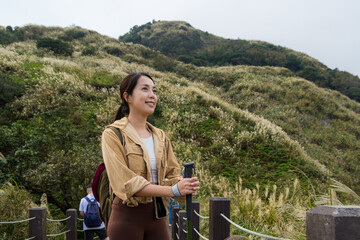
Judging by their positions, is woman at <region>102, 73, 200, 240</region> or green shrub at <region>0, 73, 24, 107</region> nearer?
woman at <region>102, 73, 200, 240</region>

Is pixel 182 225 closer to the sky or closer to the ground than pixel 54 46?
closer to the ground

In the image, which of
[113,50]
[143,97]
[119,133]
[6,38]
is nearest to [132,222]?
[119,133]

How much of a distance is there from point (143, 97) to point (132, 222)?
2.97 ft

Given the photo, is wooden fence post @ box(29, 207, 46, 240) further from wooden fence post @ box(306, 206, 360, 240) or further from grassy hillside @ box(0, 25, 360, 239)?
wooden fence post @ box(306, 206, 360, 240)

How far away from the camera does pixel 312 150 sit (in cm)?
1708

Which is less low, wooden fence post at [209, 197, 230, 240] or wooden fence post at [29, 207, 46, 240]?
wooden fence post at [209, 197, 230, 240]

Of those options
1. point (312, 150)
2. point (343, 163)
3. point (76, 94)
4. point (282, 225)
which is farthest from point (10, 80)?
point (343, 163)

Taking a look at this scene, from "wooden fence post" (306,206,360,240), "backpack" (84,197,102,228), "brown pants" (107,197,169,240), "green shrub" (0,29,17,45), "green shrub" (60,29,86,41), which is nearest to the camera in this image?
"wooden fence post" (306,206,360,240)

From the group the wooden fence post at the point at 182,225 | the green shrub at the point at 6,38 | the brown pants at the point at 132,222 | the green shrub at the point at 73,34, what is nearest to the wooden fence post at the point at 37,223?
the wooden fence post at the point at 182,225

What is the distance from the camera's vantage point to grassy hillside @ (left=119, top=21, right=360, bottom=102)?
138 ft

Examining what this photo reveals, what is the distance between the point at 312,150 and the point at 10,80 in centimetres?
1739

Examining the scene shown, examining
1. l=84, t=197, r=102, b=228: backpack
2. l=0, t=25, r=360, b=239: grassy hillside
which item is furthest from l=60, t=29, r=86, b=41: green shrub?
l=84, t=197, r=102, b=228: backpack

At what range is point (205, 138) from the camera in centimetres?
1252

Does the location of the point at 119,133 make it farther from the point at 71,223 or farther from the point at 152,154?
the point at 71,223
